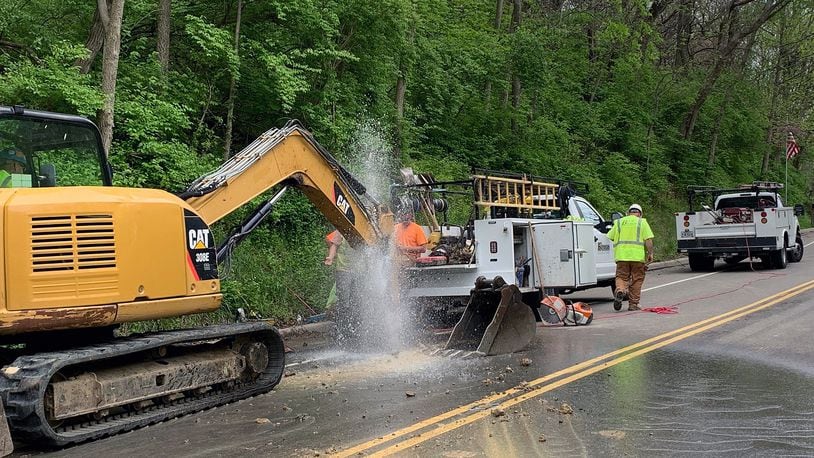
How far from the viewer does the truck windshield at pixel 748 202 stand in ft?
69.0

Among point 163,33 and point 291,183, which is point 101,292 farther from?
point 163,33

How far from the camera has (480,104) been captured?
24.3 m

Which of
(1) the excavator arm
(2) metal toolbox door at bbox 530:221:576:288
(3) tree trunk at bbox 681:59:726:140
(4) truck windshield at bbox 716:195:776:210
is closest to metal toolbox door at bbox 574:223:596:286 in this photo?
(2) metal toolbox door at bbox 530:221:576:288

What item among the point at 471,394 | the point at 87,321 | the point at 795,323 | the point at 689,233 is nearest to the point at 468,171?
the point at 689,233

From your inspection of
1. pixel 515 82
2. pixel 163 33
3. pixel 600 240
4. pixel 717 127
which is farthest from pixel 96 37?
pixel 717 127

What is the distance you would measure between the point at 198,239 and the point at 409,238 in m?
4.21

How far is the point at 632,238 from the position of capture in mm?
13469

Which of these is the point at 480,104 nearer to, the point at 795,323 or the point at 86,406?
the point at 795,323

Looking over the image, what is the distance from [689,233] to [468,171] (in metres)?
6.54

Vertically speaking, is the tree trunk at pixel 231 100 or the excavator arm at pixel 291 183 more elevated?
the tree trunk at pixel 231 100

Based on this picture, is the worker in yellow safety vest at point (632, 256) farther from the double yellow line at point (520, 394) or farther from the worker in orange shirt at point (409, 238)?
the worker in orange shirt at point (409, 238)

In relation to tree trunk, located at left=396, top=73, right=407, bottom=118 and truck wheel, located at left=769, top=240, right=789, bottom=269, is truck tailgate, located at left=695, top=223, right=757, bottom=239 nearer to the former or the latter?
truck wheel, located at left=769, top=240, right=789, bottom=269

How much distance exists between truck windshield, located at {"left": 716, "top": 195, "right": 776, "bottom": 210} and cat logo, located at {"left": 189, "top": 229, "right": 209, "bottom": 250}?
18.0 metres

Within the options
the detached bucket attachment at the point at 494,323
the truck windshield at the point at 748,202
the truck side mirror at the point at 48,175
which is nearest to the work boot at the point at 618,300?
the detached bucket attachment at the point at 494,323
